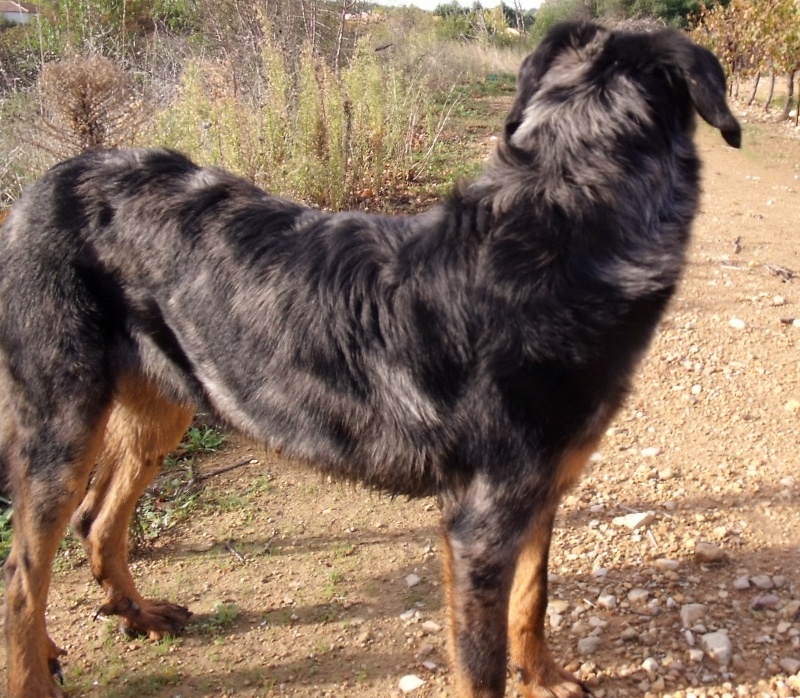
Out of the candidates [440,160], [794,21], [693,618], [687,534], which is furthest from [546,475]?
[794,21]

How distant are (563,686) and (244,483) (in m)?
2.21

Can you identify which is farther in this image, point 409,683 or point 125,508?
point 125,508

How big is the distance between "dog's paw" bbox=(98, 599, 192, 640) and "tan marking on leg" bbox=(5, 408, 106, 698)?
0.41 m

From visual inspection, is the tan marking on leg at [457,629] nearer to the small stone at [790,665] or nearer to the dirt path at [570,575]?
the dirt path at [570,575]

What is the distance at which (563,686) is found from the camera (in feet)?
9.23

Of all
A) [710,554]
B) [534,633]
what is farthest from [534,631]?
[710,554]

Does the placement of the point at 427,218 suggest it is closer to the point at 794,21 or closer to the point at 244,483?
the point at 244,483

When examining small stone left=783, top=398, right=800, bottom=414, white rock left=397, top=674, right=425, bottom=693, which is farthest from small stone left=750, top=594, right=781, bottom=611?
small stone left=783, top=398, right=800, bottom=414

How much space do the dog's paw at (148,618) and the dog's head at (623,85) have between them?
2.50 meters

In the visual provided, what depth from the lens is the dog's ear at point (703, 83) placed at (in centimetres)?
213

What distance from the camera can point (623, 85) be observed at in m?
2.21

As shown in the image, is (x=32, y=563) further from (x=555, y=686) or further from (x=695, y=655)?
(x=695, y=655)

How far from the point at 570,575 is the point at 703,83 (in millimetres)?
2261

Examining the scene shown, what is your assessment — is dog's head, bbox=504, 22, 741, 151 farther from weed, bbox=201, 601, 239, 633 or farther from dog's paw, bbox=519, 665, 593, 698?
weed, bbox=201, 601, 239, 633
